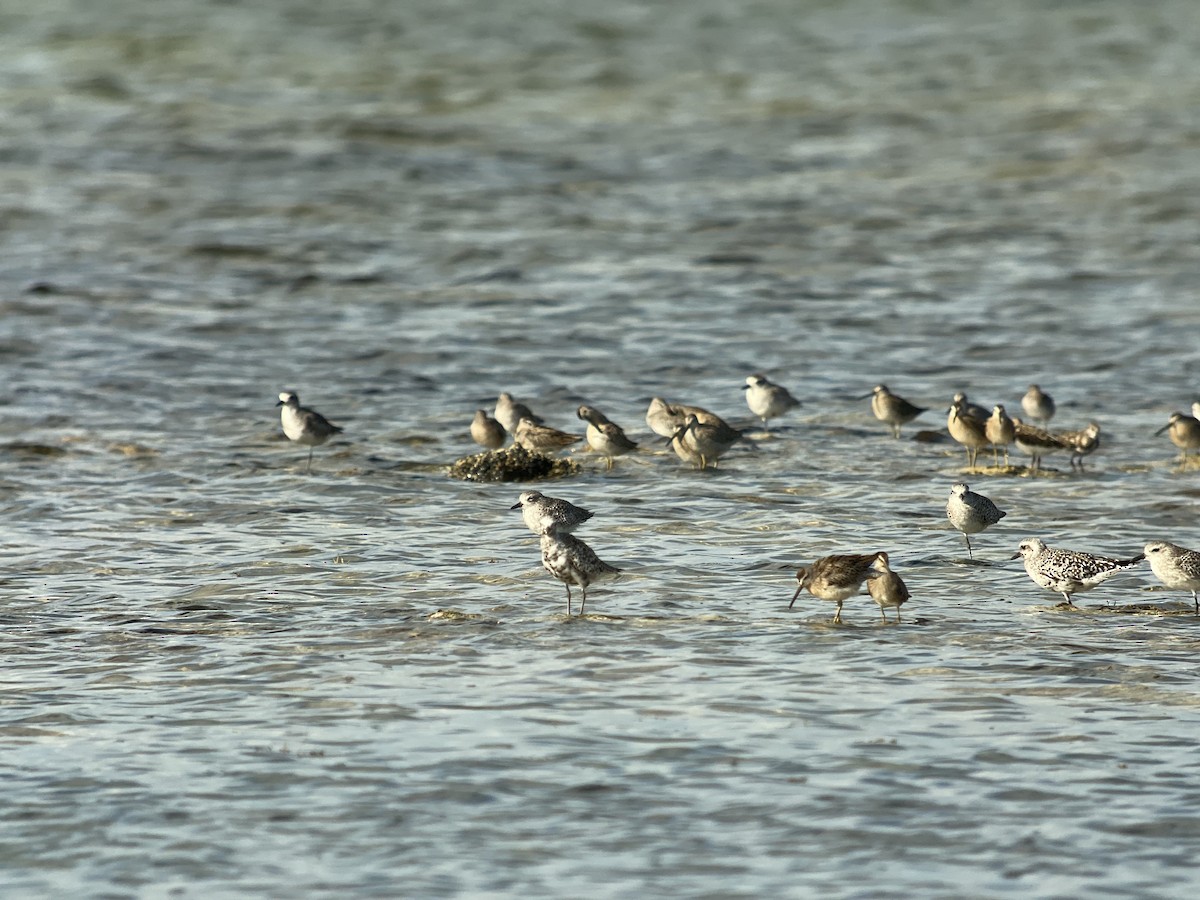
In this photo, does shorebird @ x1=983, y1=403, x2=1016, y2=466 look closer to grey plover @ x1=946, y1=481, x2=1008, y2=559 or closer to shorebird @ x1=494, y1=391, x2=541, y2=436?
grey plover @ x1=946, y1=481, x2=1008, y2=559

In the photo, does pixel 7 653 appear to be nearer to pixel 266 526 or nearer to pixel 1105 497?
pixel 266 526

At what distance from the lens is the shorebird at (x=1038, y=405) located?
19.6m

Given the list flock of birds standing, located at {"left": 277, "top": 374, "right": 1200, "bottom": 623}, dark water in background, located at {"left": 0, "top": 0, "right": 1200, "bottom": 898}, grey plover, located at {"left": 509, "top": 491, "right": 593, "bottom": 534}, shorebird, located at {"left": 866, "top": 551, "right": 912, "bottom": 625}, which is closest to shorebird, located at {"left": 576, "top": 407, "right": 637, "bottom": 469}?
flock of birds standing, located at {"left": 277, "top": 374, "right": 1200, "bottom": 623}

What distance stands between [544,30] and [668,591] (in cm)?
3485

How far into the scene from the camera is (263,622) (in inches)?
511

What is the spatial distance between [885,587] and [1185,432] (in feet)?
21.2

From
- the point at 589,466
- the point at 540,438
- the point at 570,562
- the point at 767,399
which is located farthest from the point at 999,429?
the point at 570,562

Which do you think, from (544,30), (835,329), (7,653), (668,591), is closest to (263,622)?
(7,653)

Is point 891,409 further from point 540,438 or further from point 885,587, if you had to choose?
point 885,587

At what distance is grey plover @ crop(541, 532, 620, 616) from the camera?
13195mm

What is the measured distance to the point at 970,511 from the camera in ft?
48.4

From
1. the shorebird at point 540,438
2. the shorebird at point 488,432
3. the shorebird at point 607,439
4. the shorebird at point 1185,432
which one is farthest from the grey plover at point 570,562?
the shorebird at point 1185,432

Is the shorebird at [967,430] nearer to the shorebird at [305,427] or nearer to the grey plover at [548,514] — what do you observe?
the grey plover at [548,514]

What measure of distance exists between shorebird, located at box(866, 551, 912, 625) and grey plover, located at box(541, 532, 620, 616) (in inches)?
69.6
